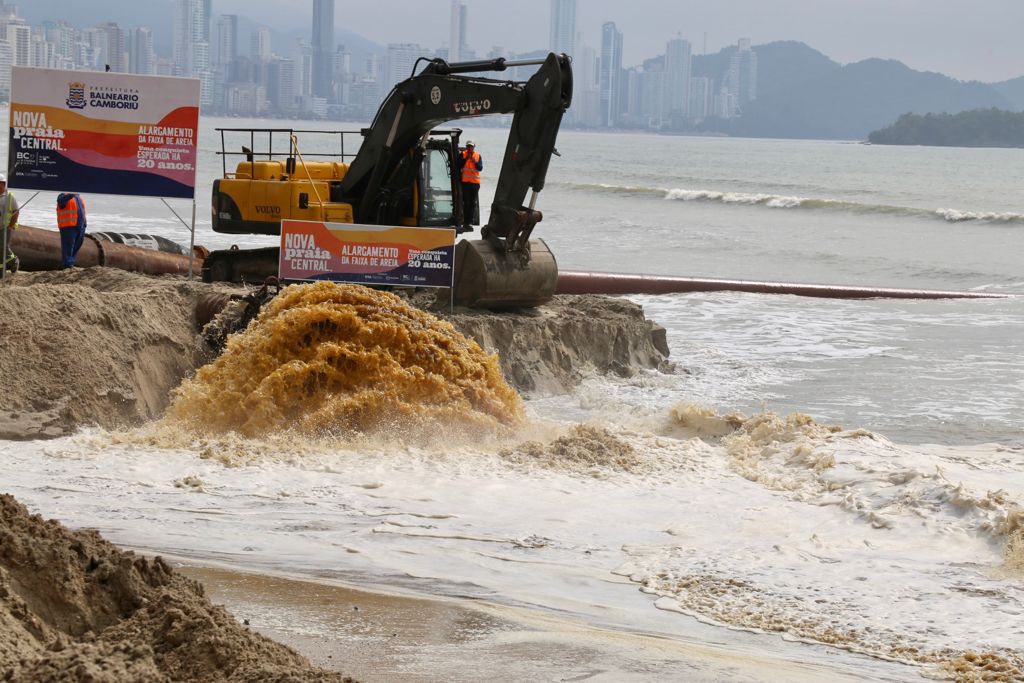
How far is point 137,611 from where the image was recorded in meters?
4.94

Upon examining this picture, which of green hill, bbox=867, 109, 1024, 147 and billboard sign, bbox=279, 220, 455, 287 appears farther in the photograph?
green hill, bbox=867, 109, 1024, 147

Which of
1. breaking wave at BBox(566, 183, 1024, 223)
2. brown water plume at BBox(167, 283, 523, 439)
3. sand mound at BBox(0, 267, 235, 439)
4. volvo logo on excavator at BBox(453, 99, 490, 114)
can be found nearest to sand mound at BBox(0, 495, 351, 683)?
brown water plume at BBox(167, 283, 523, 439)

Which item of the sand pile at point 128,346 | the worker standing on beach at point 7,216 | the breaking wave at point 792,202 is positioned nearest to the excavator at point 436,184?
the sand pile at point 128,346

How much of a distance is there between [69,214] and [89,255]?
132 centimetres

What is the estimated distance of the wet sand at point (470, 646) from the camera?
5527 mm

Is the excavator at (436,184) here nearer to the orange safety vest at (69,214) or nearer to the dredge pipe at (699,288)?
the orange safety vest at (69,214)

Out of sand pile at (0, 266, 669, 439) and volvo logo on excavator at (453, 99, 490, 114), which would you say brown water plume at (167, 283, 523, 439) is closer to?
sand pile at (0, 266, 669, 439)

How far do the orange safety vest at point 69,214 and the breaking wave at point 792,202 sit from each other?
39307 millimetres

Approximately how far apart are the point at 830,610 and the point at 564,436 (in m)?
3.93

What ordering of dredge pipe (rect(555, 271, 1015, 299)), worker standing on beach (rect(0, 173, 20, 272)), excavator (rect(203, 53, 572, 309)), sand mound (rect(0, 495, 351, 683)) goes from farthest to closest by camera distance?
dredge pipe (rect(555, 271, 1015, 299)), worker standing on beach (rect(0, 173, 20, 272)), excavator (rect(203, 53, 572, 309)), sand mound (rect(0, 495, 351, 683))

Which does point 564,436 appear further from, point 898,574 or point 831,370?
point 831,370

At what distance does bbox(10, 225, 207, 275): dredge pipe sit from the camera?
16016mm

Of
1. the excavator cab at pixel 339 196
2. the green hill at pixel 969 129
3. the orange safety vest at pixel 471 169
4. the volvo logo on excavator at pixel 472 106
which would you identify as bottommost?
the excavator cab at pixel 339 196

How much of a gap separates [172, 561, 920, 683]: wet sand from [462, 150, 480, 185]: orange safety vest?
408 inches
